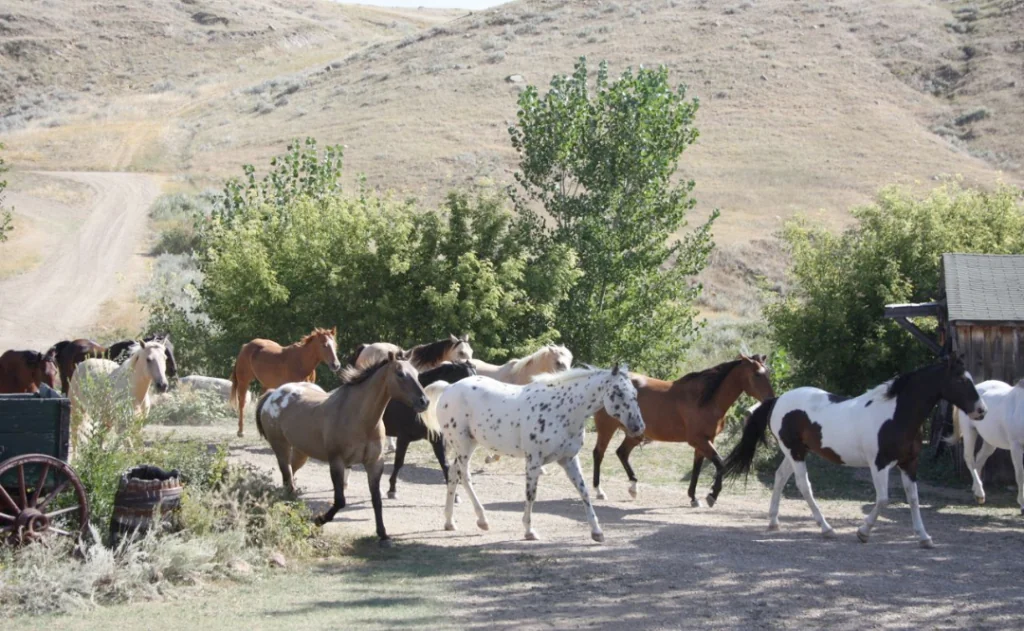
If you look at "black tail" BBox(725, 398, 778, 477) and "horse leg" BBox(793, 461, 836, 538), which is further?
"black tail" BBox(725, 398, 778, 477)

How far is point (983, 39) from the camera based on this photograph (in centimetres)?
7388

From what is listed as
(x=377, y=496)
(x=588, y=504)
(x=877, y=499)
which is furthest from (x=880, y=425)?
(x=377, y=496)

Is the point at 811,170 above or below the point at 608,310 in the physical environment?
above

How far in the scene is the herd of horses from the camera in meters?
10.7

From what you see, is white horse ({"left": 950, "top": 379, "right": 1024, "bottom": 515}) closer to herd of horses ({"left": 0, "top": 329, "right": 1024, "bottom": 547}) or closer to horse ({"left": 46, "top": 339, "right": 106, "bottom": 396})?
herd of horses ({"left": 0, "top": 329, "right": 1024, "bottom": 547})

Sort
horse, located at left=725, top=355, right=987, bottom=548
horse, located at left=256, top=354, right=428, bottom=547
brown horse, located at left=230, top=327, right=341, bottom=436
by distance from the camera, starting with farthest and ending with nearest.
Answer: brown horse, located at left=230, top=327, right=341, bottom=436
horse, located at left=725, top=355, right=987, bottom=548
horse, located at left=256, top=354, right=428, bottom=547

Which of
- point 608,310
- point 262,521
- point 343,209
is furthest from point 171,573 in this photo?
point 608,310

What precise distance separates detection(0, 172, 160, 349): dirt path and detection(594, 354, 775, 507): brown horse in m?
23.7

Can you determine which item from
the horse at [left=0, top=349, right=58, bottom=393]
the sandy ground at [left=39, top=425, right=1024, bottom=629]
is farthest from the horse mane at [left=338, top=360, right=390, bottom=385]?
the horse at [left=0, top=349, right=58, bottom=393]

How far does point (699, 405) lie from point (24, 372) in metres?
10.0

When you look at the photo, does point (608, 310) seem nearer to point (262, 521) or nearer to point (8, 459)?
point (262, 521)

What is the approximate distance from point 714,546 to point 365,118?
199 ft

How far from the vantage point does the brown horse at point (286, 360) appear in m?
17.7

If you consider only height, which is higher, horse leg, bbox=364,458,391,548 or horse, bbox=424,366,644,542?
horse, bbox=424,366,644,542
